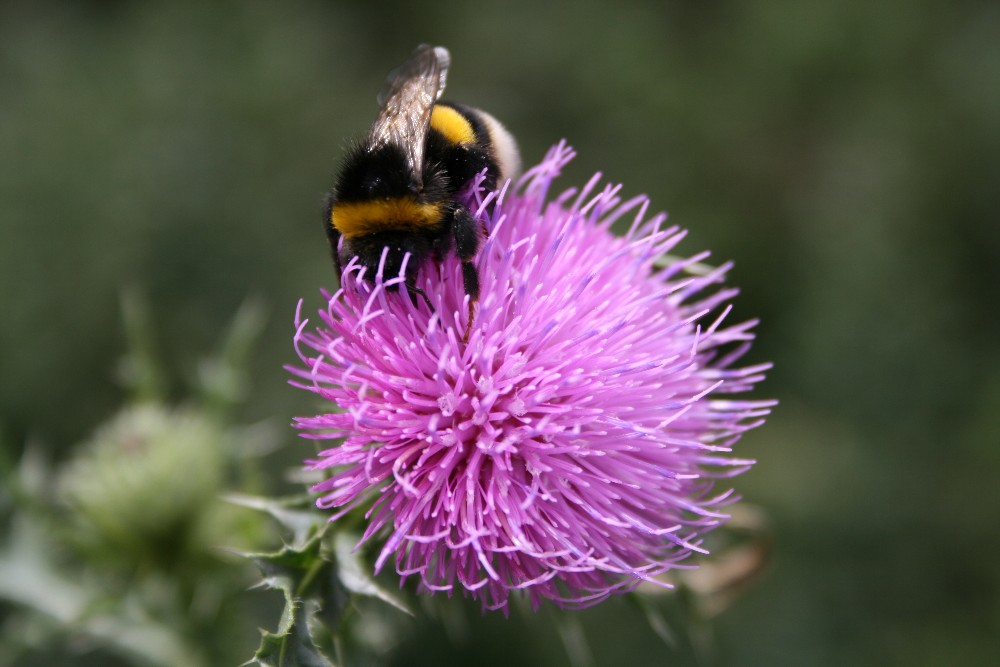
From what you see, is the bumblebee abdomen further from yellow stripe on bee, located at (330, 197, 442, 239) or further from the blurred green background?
the blurred green background

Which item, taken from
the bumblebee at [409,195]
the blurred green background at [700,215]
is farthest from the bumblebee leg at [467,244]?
the blurred green background at [700,215]

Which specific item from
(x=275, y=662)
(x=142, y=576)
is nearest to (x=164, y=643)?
(x=142, y=576)

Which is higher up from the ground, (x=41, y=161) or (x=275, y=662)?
(x=41, y=161)

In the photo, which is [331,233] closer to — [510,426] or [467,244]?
[467,244]

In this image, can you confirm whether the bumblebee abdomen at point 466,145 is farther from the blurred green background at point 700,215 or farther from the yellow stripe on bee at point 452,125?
the blurred green background at point 700,215

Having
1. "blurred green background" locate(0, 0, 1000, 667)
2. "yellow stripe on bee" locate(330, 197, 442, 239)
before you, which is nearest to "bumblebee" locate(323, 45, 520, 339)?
"yellow stripe on bee" locate(330, 197, 442, 239)

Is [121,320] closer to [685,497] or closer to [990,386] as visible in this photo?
[685,497]

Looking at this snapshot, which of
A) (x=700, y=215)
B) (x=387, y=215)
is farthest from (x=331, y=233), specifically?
(x=700, y=215)
